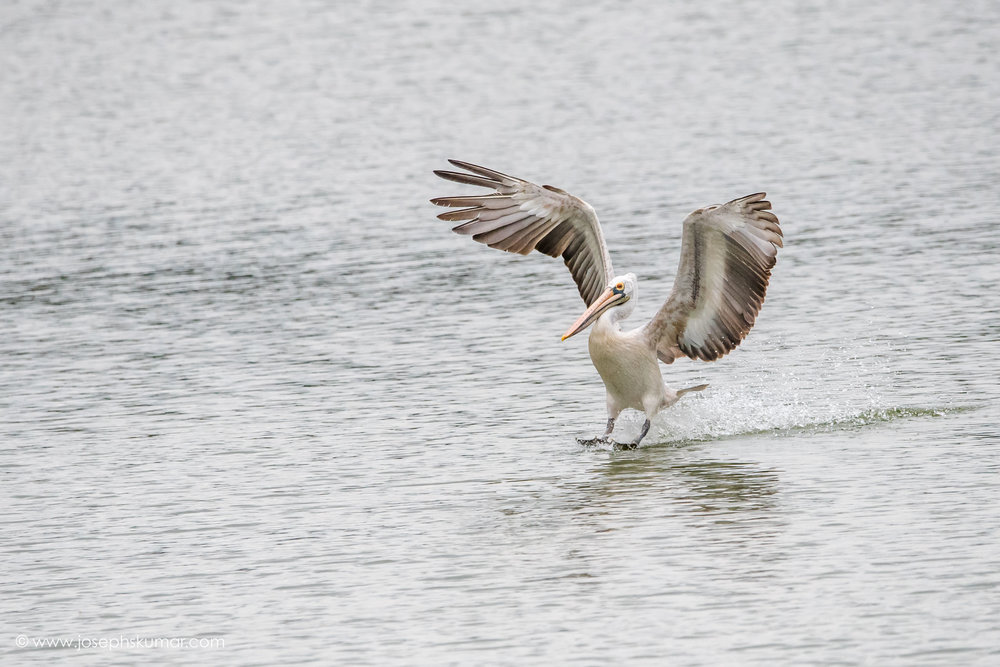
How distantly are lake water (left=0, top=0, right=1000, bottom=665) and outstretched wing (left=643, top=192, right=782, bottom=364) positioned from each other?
1.61 feet

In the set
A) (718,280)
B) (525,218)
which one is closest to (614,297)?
(718,280)

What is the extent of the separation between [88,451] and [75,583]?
277 cm

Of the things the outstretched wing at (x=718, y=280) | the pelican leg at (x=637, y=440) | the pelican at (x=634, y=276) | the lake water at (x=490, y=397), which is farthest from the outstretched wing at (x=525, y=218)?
the lake water at (x=490, y=397)

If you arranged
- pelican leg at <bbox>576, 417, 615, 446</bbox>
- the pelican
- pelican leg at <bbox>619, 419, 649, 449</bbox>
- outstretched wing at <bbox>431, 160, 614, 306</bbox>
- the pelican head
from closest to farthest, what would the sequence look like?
the pelican → pelican leg at <bbox>576, 417, 615, 446</bbox> → pelican leg at <bbox>619, 419, 649, 449</bbox> → the pelican head → outstretched wing at <bbox>431, 160, 614, 306</bbox>

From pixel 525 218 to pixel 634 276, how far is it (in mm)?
869

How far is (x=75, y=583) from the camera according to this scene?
8562mm

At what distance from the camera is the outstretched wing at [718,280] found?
410 inches

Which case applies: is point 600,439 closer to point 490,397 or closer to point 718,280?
point 718,280

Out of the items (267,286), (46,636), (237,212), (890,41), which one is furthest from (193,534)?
(890,41)

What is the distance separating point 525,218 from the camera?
11.4 m

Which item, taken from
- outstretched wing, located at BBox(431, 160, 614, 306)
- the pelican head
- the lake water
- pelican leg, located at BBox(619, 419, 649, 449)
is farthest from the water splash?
outstretched wing, located at BBox(431, 160, 614, 306)

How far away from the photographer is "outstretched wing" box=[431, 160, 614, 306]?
11.3 meters

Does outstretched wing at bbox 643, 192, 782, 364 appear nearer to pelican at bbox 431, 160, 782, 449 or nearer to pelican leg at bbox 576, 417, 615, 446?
pelican at bbox 431, 160, 782, 449

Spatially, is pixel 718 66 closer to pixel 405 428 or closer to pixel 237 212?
pixel 237 212
